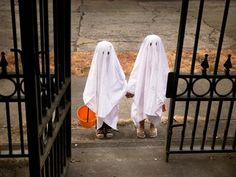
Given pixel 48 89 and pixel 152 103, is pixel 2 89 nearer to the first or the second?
pixel 152 103

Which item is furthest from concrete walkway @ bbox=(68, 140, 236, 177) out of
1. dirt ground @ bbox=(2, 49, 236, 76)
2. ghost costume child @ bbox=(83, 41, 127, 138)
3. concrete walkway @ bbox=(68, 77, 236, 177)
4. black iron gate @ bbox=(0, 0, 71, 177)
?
dirt ground @ bbox=(2, 49, 236, 76)

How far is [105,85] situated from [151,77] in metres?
0.60

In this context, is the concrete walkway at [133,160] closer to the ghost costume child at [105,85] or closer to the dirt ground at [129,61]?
the ghost costume child at [105,85]

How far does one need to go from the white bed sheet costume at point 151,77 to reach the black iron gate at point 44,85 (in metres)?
1.11

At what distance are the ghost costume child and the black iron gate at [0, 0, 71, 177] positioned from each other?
2.20 ft

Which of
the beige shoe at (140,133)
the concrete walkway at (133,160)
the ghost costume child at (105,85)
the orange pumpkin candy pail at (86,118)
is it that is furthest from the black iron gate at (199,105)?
the orange pumpkin candy pail at (86,118)

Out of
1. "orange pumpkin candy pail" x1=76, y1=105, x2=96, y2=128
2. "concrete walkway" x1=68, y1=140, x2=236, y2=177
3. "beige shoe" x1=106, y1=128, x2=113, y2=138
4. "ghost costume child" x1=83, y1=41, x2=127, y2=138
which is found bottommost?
"concrete walkway" x1=68, y1=140, x2=236, y2=177

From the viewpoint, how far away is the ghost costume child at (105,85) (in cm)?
480

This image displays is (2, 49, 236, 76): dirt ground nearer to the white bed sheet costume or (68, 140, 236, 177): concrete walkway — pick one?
the white bed sheet costume

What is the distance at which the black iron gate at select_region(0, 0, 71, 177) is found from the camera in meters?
2.68

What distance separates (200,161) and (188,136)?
0.63 metres

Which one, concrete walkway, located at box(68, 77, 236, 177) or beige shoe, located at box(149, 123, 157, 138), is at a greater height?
beige shoe, located at box(149, 123, 157, 138)

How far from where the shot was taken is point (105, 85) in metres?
4.86

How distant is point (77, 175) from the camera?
445cm
